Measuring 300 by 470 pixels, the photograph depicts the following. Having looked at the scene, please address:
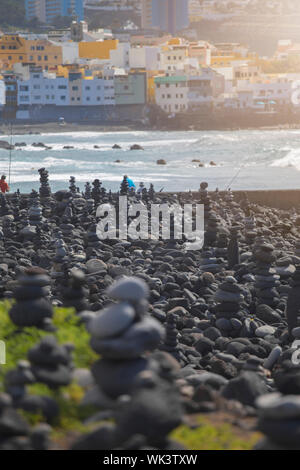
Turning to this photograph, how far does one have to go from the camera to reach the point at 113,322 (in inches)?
179

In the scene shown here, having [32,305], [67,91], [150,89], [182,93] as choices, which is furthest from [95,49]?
[32,305]

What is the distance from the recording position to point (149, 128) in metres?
94.4

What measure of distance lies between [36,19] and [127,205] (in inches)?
6555

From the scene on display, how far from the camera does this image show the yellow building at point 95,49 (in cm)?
11944

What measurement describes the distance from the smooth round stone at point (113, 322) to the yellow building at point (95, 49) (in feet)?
385

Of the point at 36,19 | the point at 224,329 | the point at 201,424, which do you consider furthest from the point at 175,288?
the point at 36,19

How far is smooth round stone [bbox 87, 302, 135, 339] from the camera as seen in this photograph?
454 cm

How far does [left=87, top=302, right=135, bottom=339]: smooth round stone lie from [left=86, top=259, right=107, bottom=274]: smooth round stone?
30.1 feet

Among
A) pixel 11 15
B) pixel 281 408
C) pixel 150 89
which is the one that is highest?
A: pixel 11 15

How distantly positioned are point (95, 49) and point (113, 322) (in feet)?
392

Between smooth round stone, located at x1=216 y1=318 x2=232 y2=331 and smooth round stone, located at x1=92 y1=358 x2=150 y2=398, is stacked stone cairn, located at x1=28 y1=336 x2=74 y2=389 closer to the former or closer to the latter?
smooth round stone, located at x1=92 y1=358 x2=150 y2=398

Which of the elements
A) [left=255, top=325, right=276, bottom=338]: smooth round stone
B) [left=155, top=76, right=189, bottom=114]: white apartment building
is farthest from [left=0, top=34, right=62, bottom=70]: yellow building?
[left=255, top=325, right=276, bottom=338]: smooth round stone

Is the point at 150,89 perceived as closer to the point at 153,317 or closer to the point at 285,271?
the point at 285,271

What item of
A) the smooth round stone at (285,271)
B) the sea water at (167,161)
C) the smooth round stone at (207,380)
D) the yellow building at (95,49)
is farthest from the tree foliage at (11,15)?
the smooth round stone at (207,380)
